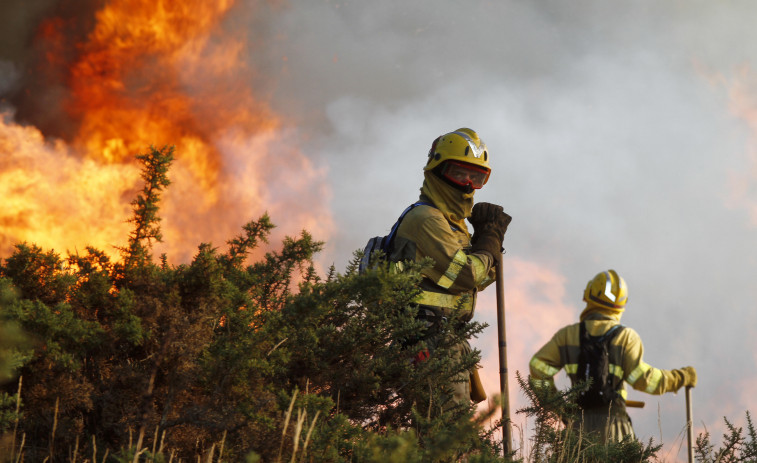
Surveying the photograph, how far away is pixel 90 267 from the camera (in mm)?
4297

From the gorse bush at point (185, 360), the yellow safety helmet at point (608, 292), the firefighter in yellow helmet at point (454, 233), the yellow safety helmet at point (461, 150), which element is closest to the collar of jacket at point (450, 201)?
the firefighter in yellow helmet at point (454, 233)

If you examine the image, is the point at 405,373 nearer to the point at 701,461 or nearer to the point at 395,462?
the point at 395,462

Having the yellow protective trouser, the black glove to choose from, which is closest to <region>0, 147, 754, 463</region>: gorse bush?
the black glove

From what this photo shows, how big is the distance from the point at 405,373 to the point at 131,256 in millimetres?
1780

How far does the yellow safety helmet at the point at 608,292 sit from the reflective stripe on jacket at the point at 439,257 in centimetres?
385

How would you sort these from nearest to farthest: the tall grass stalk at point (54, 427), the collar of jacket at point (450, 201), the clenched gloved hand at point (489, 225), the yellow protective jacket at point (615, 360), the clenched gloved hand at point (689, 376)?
1. the tall grass stalk at point (54, 427)
2. the clenched gloved hand at point (489, 225)
3. the collar of jacket at point (450, 201)
4. the clenched gloved hand at point (689, 376)
5. the yellow protective jacket at point (615, 360)

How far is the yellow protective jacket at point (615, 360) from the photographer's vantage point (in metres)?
8.83

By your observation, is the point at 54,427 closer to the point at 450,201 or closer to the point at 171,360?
the point at 171,360

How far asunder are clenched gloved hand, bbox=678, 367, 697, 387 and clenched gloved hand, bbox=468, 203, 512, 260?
3848 millimetres

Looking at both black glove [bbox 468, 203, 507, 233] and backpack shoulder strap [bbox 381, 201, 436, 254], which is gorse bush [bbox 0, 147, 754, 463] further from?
black glove [bbox 468, 203, 507, 233]

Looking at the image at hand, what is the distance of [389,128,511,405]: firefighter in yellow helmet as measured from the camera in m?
5.61

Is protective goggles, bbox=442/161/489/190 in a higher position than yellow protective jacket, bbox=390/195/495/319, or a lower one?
higher

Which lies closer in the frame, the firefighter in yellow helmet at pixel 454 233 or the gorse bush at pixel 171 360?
the gorse bush at pixel 171 360

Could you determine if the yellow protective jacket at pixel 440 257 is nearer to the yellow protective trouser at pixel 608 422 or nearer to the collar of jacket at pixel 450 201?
the collar of jacket at pixel 450 201
